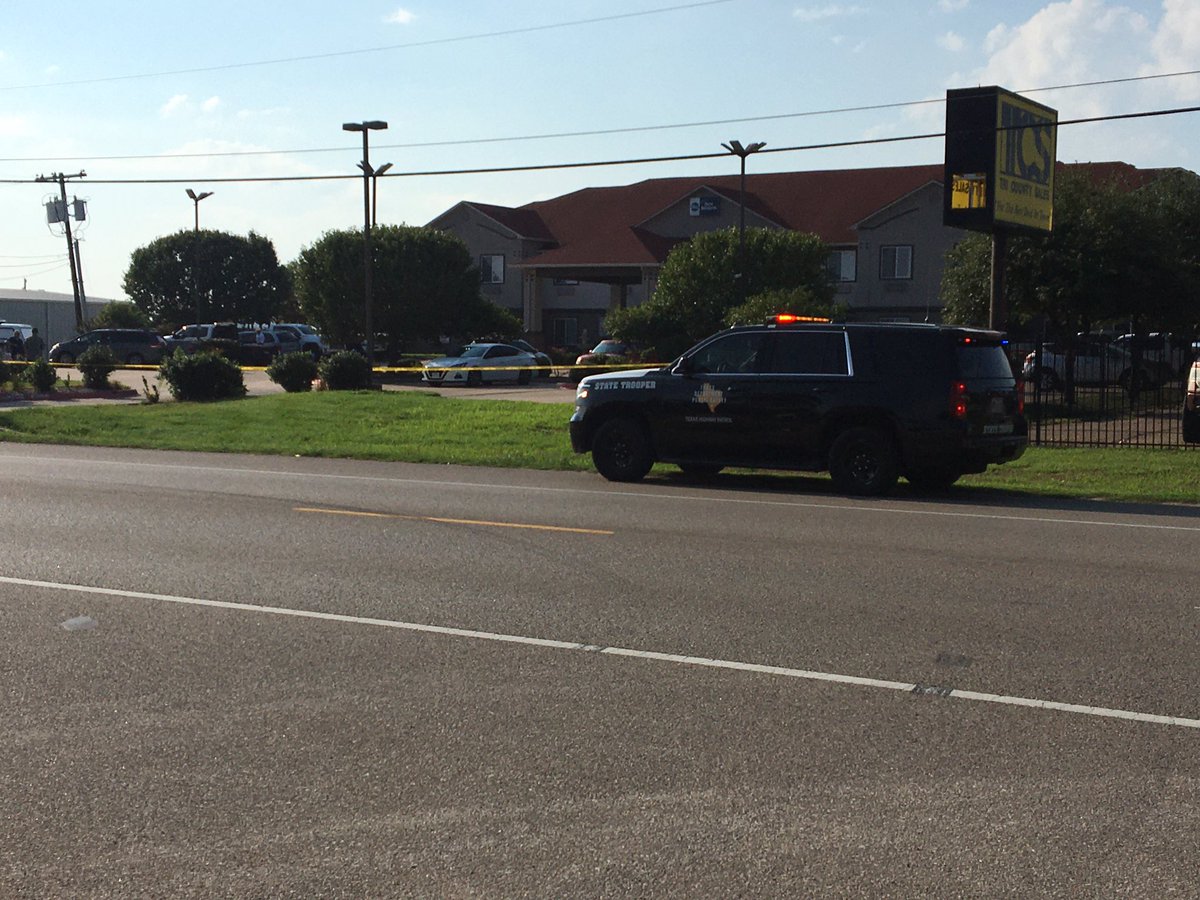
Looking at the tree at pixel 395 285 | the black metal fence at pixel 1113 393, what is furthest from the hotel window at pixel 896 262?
the black metal fence at pixel 1113 393

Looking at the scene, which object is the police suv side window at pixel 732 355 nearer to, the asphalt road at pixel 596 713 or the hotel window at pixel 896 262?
the asphalt road at pixel 596 713

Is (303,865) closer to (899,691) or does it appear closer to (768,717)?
(768,717)

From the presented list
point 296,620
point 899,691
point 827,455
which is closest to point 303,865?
point 899,691

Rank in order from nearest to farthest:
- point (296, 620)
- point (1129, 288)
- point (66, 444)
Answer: point (296, 620) < point (66, 444) < point (1129, 288)

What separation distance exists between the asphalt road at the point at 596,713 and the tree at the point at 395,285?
46581 mm

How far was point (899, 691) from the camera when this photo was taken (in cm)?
704

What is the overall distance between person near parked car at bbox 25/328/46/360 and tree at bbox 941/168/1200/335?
36.7 meters

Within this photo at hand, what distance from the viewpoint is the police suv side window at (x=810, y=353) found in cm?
1667

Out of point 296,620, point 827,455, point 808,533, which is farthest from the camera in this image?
point 827,455

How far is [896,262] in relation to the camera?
58969 mm

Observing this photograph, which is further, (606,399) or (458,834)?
(606,399)

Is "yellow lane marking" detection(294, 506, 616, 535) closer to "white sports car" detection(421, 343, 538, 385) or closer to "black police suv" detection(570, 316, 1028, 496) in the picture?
"black police suv" detection(570, 316, 1028, 496)

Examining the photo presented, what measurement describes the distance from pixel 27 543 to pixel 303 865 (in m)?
8.09

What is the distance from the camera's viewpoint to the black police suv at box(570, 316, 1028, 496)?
16.0m
